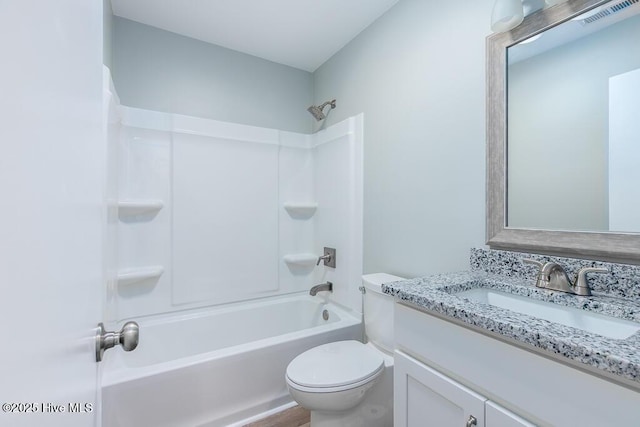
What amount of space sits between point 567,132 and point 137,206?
2.33 m

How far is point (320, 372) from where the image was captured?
54.4 inches

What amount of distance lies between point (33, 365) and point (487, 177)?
58.4 inches

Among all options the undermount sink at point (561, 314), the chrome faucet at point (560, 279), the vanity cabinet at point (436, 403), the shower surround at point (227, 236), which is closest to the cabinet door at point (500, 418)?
the vanity cabinet at point (436, 403)

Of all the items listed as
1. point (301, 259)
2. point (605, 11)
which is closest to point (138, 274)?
point (301, 259)

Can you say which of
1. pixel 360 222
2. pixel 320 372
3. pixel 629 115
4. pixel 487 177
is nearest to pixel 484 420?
pixel 320 372

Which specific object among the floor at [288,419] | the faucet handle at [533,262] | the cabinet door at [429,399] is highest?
the faucet handle at [533,262]

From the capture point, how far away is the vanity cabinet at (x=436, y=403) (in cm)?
78

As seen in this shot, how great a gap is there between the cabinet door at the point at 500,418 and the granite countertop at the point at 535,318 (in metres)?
0.21

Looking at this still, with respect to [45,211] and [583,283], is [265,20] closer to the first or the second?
[45,211]

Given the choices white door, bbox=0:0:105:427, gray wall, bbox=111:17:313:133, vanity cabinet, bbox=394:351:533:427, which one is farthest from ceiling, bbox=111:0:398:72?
vanity cabinet, bbox=394:351:533:427

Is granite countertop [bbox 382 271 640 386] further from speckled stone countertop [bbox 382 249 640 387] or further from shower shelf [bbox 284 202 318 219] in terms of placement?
shower shelf [bbox 284 202 318 219]

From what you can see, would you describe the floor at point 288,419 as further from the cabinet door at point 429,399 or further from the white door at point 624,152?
the white door at point 624,152

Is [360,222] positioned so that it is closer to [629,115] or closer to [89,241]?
[629,115]

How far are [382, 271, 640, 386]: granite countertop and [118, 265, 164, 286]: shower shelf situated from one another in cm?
167
